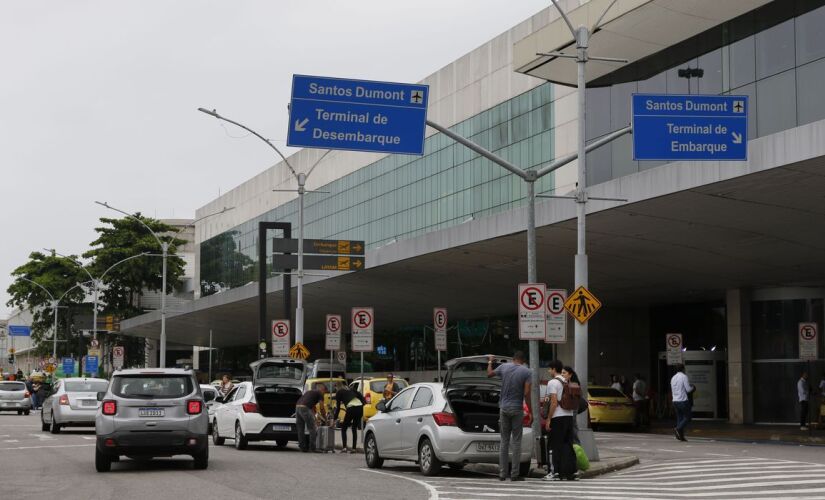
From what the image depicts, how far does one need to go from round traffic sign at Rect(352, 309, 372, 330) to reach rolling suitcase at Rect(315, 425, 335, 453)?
476cm

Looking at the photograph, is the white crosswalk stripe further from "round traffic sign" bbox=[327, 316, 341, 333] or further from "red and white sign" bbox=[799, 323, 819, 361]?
"round traffic sign" bbox=[327, 316, 341, 333]

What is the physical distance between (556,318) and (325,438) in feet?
20.1

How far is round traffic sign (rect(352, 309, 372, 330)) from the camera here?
30297mm

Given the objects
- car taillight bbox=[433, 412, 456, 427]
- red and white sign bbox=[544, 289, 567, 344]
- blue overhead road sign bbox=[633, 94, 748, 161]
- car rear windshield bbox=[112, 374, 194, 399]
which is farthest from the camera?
red and white sign bbox=[544, 289, 567, 344]

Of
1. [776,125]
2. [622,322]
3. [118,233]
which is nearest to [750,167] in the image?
[776,125]

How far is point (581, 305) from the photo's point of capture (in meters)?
21.6

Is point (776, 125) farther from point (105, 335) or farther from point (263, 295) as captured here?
point (105, 335)

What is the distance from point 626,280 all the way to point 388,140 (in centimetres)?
2244

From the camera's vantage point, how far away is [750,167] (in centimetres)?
2414

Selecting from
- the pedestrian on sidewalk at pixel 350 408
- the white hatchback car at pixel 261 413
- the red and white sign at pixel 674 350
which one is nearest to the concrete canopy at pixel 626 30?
the red and white sign at pixel 674 350

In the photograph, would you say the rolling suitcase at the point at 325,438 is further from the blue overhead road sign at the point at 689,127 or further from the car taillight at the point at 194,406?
the blue overhead road sign at the point at 689,127

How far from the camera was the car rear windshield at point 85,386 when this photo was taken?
3175 centimetres

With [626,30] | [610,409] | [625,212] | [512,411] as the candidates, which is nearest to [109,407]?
[512,411]

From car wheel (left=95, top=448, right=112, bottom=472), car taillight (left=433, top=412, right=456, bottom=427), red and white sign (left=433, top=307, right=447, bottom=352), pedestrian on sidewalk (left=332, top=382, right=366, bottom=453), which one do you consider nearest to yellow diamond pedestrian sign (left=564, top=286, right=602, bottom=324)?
car taillight (left=433, top=412, right=456, bottom=427)
